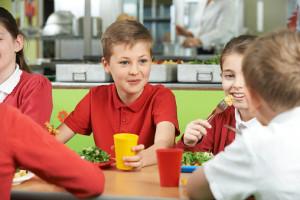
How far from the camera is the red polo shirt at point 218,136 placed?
1.99 m

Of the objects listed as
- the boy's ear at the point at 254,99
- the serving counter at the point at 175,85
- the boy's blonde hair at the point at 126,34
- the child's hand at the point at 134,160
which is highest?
the boy's blonde hair at the point at 126,34

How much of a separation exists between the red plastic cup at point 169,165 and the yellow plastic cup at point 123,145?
16 centimetres

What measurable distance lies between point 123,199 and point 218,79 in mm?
1862

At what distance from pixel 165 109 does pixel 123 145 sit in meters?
0.49

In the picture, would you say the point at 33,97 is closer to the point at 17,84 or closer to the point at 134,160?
the point at 17,84

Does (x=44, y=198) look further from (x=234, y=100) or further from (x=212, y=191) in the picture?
(x=234, y=100)

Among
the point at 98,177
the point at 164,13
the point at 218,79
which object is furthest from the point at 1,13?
the point at 164,13

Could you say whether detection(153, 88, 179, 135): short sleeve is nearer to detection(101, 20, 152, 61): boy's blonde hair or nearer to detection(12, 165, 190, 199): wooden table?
detection(101, 20, 152, 61): boy's blonde hair

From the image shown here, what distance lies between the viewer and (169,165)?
1.45m

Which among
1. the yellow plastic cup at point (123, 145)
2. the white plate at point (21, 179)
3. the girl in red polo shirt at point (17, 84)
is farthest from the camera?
the girl in red polo shirt at point (17, 84)

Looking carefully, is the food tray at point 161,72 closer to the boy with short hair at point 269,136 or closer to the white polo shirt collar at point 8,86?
the white polo shirt collar at point 8,86

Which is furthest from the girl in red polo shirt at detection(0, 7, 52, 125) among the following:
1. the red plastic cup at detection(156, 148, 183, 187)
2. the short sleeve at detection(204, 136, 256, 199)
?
the short sleeve at detection(204, 136, 256, 199)

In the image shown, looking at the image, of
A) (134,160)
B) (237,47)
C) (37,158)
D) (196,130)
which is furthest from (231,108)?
(37,158)

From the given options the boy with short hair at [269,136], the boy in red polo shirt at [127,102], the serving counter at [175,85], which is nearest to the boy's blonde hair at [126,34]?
the boy in red polo shirt at [127,102]
